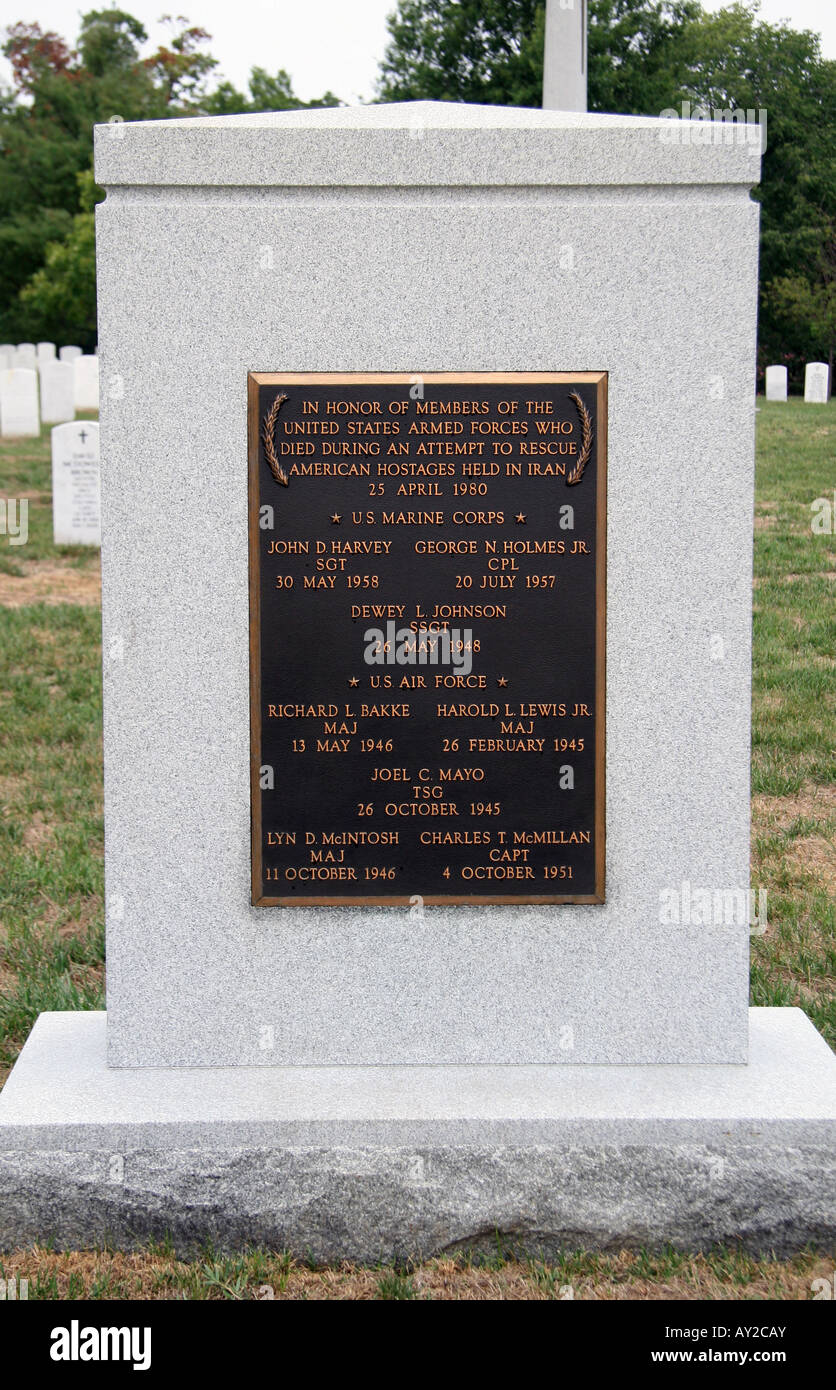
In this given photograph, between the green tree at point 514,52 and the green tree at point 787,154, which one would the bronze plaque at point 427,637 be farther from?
the green tree at point 514,52

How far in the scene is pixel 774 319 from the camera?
1592 inches

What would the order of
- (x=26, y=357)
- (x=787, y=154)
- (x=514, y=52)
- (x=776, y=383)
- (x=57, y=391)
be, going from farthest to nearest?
(x=514, y=52) < (x=787, y=154) < (x=26, y=357) < (x=776, y=383) < (x=57, y=391)

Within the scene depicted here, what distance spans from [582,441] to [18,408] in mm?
21151

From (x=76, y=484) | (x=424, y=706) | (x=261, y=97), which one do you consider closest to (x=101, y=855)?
(x=424, y=706)

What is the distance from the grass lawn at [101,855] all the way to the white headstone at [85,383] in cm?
1218

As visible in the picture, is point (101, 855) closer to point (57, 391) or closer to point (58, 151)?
point (57, 391)

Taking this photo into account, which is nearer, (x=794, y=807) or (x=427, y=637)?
(x=427, y=637)

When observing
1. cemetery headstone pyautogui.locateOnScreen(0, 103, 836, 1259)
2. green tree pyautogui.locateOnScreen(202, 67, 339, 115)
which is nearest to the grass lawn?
cemetery headstone pyautogui.locateOnScreen(0, 103, 836, 1259)

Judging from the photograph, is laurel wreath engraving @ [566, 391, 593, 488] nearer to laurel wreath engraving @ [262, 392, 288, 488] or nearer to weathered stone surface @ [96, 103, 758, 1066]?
weathered stone surface @ [96, 103, 758, 1066]

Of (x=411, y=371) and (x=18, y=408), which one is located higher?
(x=18, y=408)

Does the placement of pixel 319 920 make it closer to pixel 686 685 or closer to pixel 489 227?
pixel 686 685

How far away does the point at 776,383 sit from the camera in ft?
101

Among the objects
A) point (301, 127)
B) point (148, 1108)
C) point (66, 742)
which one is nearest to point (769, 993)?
point (148, 1108)

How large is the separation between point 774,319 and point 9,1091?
40.4m
